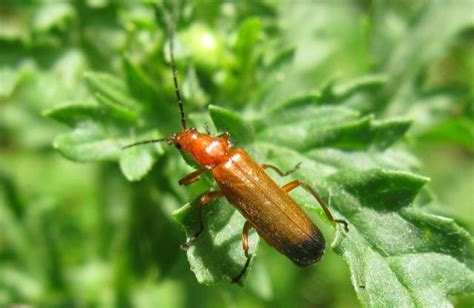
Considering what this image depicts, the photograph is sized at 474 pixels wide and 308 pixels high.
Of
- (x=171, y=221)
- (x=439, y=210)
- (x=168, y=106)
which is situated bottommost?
(x=439, y=210)

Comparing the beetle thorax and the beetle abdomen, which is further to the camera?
the beetle thorax

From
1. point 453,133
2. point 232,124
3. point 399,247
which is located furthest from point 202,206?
point 453,133

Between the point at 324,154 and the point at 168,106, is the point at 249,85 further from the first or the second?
the point at 324,154

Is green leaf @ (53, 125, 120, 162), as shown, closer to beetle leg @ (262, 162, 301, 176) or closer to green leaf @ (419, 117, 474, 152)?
beetle leg @ (262, 162, 301, 176)

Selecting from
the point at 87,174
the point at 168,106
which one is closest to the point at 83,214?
the point at 87,174

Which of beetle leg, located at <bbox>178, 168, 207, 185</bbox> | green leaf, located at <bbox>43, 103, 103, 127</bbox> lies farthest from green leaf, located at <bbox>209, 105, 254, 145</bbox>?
green leaf, located at <bbox>43, 103, 103, 127</bbox>

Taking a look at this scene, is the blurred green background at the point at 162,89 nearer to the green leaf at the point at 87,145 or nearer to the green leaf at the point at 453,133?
the green leaf at the point at 453,133

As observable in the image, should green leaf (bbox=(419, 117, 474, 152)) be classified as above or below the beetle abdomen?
below
